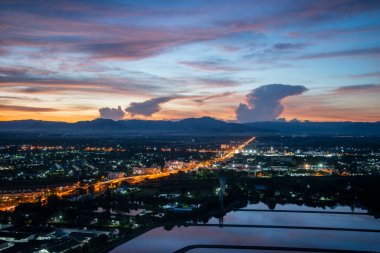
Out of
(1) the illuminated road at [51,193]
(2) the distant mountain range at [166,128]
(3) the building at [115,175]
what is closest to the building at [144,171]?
(3) the building at [115,175]

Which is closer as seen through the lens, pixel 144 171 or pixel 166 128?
pixel 144 171

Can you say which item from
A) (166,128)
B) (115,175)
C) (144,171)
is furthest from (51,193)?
(166,128)

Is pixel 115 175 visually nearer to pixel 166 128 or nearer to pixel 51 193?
pixel 51 193

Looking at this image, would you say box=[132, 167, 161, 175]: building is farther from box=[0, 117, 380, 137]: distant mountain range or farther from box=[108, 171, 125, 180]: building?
box=[0, 117, 380, 137]: distant mountain range

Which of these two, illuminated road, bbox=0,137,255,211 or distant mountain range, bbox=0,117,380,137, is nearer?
illuminated road, bbox=0,137,255,211

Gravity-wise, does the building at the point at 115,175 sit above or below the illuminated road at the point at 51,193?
above

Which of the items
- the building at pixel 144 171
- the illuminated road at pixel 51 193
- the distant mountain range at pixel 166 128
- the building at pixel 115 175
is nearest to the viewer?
the illuminated road at pixel 51 193

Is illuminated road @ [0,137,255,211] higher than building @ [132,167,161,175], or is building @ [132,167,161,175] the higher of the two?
building @ [132,167,161,175]

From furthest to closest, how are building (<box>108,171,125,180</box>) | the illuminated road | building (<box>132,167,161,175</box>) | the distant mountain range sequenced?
the distant mountain range < building (<box>132,167,161,175</box>) < building (<box>108,171,125,180</box>) < the illuminated road

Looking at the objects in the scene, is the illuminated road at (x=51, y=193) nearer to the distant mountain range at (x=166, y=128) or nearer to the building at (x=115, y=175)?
the building at (x=115, y=175)

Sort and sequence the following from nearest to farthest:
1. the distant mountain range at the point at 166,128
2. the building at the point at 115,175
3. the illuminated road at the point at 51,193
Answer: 1. the illuminated road at the point at 51,193
2. the building at the point at 115,175
3. the distant mountain range at the point at 166,128

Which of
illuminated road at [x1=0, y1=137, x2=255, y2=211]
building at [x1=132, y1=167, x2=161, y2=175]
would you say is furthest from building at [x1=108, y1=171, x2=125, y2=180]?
building at [x1=132, y1=167, x2=161, y2=175]

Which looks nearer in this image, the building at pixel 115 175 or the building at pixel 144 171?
the building at pixel 115 175
